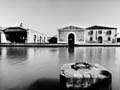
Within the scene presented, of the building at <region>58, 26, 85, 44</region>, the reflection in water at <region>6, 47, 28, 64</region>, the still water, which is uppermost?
the building at <region>58, 26, 85, 44</region>

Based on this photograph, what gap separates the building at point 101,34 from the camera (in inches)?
1276

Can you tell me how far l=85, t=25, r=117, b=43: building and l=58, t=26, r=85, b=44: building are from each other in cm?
449

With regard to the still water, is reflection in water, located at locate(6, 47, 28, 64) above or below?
above

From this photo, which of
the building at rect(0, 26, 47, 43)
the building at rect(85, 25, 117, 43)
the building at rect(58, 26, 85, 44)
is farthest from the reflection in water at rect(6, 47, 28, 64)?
the building at rect(85, 25, 117, 43)

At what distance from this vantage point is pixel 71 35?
30.3m

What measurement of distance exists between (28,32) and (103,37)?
20.7 metres

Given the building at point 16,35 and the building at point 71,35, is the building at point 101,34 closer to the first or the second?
the building at point 71,35

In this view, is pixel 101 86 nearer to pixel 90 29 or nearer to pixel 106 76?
pixel 106 76

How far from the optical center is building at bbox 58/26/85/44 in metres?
29.6

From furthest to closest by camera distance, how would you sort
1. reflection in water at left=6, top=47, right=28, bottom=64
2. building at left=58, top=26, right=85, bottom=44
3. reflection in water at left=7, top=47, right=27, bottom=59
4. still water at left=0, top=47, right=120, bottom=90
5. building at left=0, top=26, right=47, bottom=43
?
building at left=58, top=26, right=85, bottom=44
building at left=0, top=26, right=47, bottom=43
reflection in water at left=7, top=47, right=27, bottom=59
reflection in water at left=6, top=47, right=28, bottom=64
still water at left=0, top=47, right=120, bottom=90

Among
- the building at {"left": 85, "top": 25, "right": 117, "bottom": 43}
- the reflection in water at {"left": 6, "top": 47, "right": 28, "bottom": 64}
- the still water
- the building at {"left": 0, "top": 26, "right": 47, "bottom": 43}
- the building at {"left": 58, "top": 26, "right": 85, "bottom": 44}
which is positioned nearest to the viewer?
the still water

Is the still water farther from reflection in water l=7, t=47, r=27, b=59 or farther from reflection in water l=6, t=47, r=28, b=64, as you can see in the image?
reflection in water l=7, t=47, r=27, b=59

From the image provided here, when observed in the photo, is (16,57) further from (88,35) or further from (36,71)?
(88,35)

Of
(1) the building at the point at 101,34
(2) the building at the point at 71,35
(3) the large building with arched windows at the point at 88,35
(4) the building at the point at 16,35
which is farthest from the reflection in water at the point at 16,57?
(1) the building at the point at 101,34
